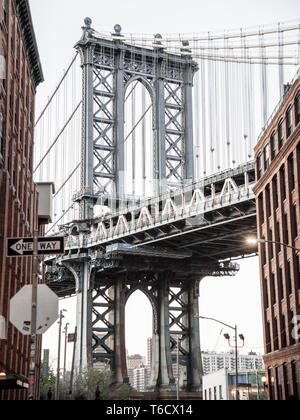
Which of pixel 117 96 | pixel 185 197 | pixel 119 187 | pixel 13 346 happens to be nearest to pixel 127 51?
pixel 117 96

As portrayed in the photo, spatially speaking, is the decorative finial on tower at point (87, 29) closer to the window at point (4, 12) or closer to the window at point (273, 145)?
the window at point (273, 145)

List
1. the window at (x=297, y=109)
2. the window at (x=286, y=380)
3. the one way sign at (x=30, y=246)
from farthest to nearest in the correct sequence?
the window at (x=297, y=109) → the window at (x=286, y=380) → the one way sign at (x=30, y=246)

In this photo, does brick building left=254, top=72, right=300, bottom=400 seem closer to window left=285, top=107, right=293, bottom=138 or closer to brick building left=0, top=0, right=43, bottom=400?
window left=285, top=107, right=293, bottom=138

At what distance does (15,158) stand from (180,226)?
44361mm

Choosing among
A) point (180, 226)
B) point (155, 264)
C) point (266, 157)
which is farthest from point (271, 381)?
point (155, 264)

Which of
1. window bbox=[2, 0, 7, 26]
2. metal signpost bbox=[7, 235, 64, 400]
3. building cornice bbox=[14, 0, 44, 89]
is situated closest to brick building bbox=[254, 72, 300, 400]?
building cornice bbox=[14, 0, 44, 89]

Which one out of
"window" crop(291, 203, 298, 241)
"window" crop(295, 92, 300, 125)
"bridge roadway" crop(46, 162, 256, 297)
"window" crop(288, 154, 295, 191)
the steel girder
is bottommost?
"window" crop(291, 203, 298, 241)

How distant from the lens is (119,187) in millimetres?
108500

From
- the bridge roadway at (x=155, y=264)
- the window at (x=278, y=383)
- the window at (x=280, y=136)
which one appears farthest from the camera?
the bridge roadway at (x=155, y=264)

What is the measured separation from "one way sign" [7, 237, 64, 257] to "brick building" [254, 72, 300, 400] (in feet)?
105

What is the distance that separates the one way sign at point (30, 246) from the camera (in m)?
18.5

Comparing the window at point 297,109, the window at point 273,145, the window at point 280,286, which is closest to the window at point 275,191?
the window at point 273,145

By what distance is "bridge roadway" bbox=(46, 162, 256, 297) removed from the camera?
82.4m

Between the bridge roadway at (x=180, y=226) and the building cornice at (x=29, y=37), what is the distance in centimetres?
2440
